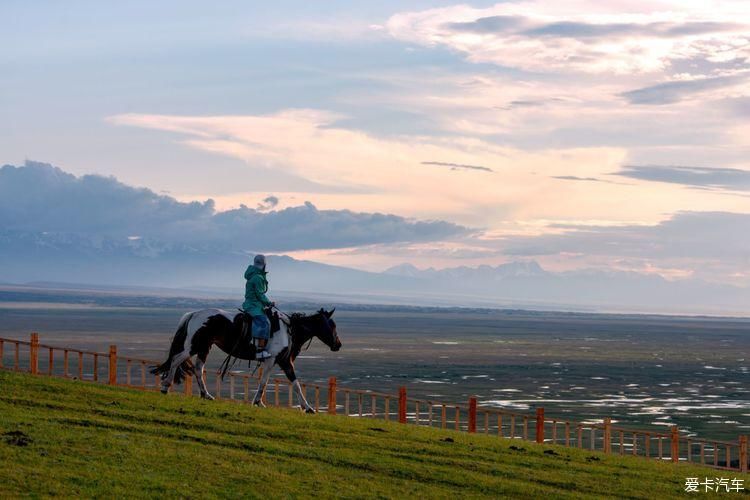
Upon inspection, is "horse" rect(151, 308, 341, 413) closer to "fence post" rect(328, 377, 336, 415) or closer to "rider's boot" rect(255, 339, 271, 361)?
"rider's boot" rect(255, 339, 271, 361)

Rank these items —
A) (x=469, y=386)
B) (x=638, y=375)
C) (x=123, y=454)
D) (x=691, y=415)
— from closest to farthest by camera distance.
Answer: (x=123, y=454)
(x=691, y=415)
(x=469, y=386)
(x=638, y=375)

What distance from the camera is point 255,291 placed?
27734 millimetres

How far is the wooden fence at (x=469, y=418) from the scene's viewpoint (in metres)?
31.0

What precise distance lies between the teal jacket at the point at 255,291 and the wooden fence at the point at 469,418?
298 centimetres

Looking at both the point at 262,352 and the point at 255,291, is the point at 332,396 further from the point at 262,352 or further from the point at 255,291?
the point at 255,291

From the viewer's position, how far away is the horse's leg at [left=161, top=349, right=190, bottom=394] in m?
27.8

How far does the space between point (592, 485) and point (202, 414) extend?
8700 millimetres

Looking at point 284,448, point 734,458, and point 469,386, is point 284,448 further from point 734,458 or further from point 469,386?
point 469,386

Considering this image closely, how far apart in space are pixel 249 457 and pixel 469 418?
35.4 ft

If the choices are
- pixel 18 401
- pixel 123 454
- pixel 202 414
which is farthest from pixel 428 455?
pixel 18 401

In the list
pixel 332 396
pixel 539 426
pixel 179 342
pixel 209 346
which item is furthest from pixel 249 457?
pixel 539 426

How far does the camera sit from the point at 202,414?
25453 mm

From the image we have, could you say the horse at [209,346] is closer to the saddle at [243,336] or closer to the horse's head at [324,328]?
the saddle at [243,336]

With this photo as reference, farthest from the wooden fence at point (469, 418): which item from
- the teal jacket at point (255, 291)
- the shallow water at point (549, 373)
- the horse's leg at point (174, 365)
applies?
the shallow water at point (549, 373)
